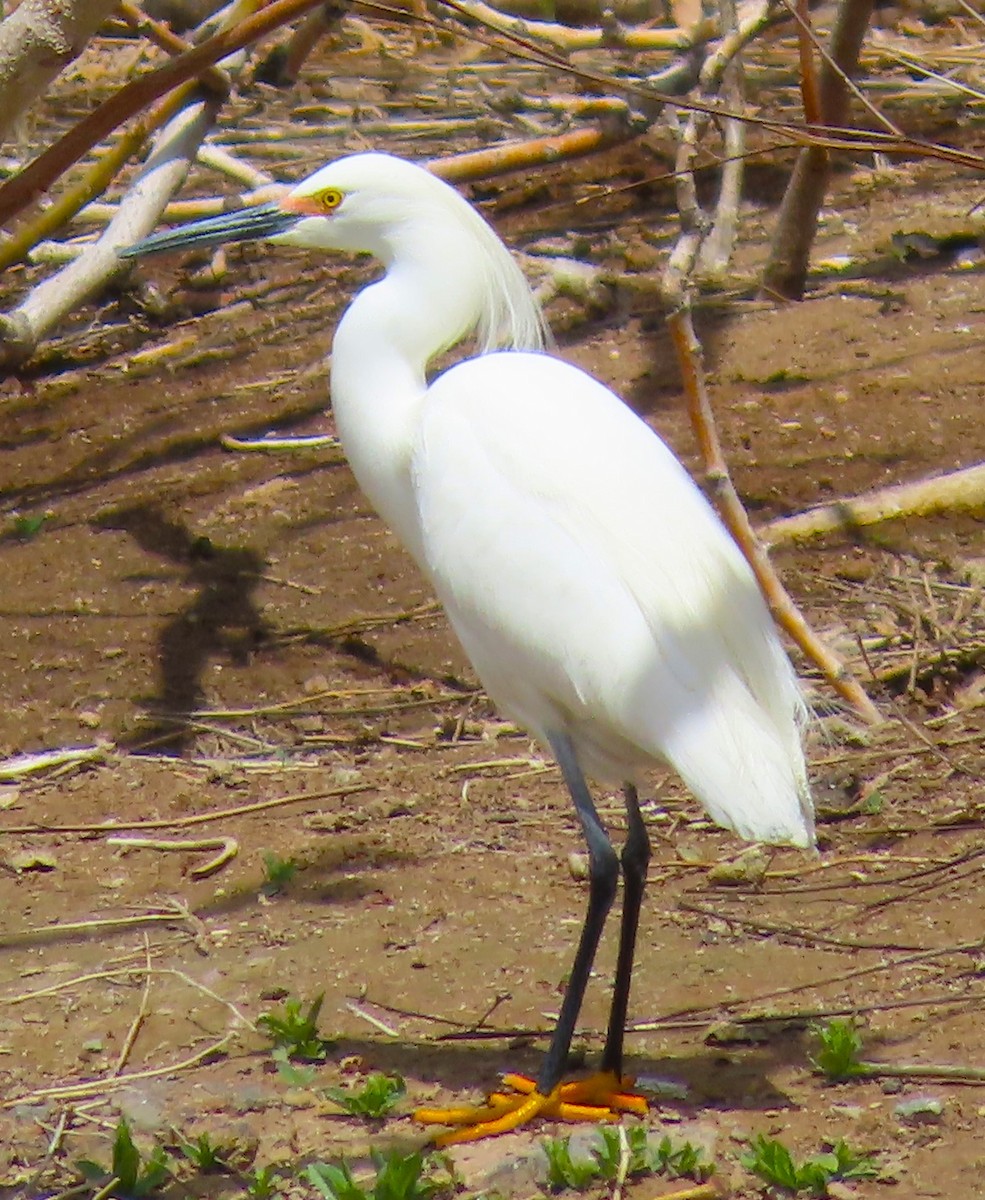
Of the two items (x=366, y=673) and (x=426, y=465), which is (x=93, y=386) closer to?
(x=366, y=673)

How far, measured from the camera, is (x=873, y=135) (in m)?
1.90

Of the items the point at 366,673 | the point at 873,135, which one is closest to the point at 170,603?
the point at 366,673

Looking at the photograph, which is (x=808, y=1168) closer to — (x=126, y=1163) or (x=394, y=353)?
(x=126, y=1163)

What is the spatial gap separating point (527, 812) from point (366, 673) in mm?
870

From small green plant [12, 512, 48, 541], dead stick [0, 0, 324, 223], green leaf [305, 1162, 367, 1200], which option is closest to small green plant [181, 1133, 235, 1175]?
green leaf [305, 1162, 367, 1200]

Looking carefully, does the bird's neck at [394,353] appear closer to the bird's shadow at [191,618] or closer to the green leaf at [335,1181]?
the green leaf at [335,1181]

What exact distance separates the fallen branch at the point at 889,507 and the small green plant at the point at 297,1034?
87.9 inches

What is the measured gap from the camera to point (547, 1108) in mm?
2977

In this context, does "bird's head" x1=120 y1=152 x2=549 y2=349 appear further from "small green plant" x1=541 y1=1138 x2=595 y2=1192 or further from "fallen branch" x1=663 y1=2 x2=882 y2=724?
"small green plant" x1=541 y1=1138 x2=595 y2=1192

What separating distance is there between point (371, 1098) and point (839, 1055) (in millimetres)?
807

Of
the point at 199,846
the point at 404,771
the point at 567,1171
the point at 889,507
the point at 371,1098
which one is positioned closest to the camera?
the point at 567,1171

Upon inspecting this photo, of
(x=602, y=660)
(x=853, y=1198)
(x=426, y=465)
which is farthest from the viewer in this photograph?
(x=426, y=465)

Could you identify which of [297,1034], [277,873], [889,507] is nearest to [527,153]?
[889,507]

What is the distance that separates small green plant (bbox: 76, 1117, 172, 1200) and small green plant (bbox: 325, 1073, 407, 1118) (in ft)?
1.10
